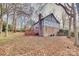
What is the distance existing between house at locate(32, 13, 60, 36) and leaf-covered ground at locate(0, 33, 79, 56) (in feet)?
0.18

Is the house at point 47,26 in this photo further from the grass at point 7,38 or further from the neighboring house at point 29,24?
the grass at point 7,38

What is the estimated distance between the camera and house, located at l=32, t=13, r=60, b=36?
71.4 inches

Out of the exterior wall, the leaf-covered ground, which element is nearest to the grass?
the leaf-covered ground

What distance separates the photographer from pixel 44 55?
1790 mm

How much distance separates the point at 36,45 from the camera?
1811 mm

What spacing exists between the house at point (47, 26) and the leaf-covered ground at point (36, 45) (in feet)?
0.18

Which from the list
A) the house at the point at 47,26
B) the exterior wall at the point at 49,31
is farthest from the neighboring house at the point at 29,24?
the exterior wall at the point at 49,31

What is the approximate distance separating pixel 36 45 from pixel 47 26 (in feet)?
0.69

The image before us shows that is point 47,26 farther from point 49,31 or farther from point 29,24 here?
point 29,24

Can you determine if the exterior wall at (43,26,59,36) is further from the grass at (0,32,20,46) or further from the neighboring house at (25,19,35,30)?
the grass at (0,32,20,46)

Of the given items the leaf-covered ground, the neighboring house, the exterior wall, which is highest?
the neighboring house

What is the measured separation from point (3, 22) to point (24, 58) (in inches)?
15.5

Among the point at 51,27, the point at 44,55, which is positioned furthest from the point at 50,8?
the point at 44,55

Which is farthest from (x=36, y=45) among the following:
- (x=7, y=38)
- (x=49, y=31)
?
(x=7, y=38)
